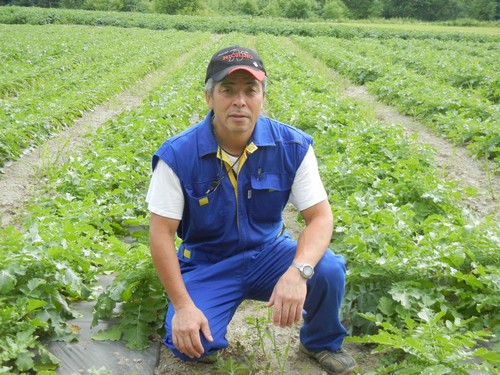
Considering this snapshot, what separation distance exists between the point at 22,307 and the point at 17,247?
1.61 ft

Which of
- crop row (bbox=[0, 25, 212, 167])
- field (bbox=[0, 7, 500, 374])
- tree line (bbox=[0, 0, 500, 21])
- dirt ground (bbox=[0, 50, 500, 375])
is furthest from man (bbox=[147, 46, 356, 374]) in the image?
tree line (bbox=[0, 0, 500, 21])

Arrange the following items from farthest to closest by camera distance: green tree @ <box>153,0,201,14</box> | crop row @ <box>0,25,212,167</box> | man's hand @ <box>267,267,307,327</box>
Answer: green tree @ <box>153,0,201,14</box>
crop row @ <box>0,25,212,167</box>
man's hand @ <box>267,267,307,327</box>

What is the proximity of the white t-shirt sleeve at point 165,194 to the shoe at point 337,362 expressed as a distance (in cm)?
118

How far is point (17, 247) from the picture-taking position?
3322 millimetres

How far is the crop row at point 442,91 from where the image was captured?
8.02m

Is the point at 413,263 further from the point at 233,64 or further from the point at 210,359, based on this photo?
the point at 233,64

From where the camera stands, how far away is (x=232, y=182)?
3084 millimetres

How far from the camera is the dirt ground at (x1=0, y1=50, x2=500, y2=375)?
3250 millimetres

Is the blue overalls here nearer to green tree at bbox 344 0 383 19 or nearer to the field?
the field

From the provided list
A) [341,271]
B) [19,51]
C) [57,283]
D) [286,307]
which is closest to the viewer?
[286,307]

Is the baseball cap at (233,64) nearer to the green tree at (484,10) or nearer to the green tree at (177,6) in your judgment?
the green tree at (177,6)

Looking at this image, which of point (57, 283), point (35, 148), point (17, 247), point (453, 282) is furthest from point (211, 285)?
point (35, 148)

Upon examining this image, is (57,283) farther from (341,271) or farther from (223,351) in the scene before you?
(341,271)

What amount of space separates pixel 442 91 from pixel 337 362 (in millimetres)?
8702
